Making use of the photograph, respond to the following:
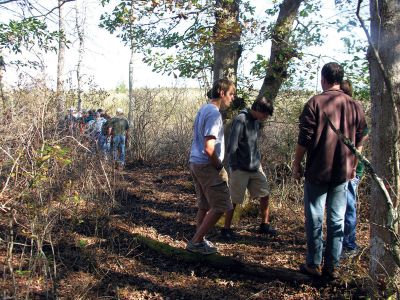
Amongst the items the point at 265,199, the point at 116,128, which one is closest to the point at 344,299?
the point at 265,199

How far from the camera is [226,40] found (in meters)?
6.34

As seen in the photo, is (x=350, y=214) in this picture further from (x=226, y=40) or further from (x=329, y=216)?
(x=226, y=40)

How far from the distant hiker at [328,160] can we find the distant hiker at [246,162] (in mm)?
1362

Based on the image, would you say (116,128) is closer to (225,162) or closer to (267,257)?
(225,162)

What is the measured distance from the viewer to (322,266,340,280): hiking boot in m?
3.60

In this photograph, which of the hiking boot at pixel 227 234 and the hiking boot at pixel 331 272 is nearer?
the hiking boot at pixel 331 272

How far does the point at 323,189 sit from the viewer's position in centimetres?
359

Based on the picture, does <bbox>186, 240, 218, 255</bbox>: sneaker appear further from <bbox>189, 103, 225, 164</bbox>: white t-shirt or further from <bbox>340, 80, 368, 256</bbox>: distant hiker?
<bbox>340, 80, 368, 256</bbox>: distant hiker

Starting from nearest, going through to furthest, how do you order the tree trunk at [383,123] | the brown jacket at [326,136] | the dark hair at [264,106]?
the tree trunk at [383,123] → the brown jacket at [326,136] → the dark hair at [264,106]

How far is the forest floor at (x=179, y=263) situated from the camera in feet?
11.8

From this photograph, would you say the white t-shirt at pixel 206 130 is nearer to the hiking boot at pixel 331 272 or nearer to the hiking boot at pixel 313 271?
the hiking boot at pixel 313 271

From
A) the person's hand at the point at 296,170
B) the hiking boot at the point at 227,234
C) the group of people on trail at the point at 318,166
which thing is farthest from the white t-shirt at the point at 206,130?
the hiking boot at the point at 227,234

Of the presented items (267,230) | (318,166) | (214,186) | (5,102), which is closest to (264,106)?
(214,186)

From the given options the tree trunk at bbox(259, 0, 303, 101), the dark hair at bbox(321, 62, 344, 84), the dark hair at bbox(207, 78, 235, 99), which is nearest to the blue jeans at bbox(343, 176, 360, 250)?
the dark hair at bbox(321, 62, 344, 84)
